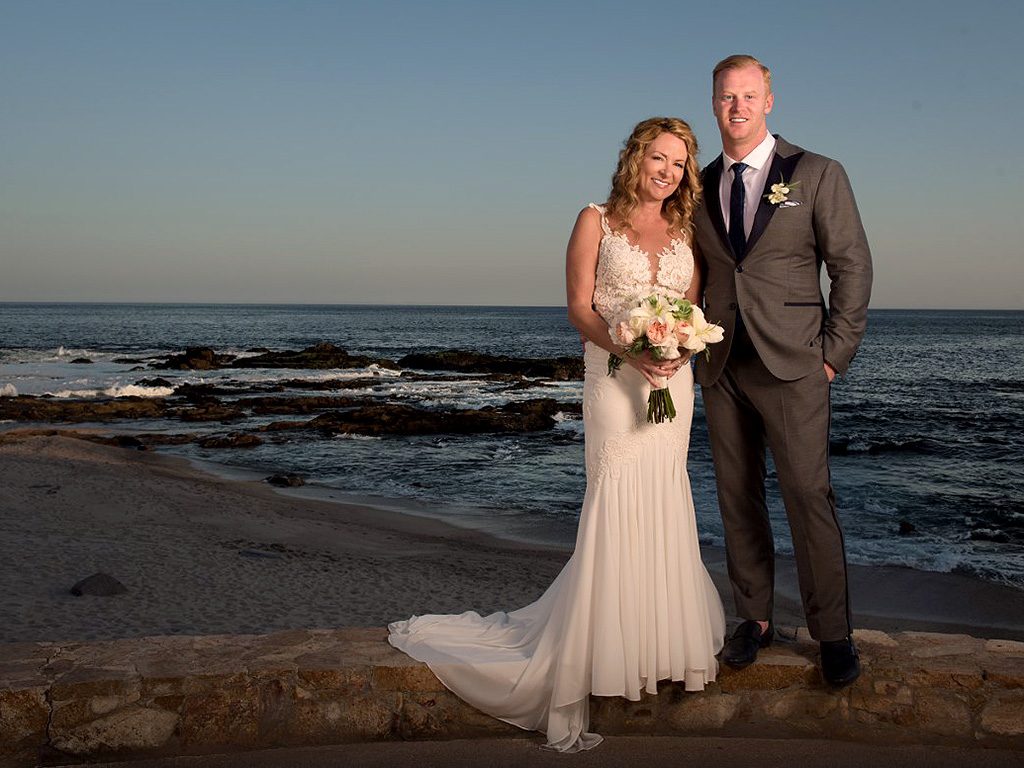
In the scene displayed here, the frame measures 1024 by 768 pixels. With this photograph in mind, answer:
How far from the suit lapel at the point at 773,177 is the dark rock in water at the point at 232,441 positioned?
624 inches

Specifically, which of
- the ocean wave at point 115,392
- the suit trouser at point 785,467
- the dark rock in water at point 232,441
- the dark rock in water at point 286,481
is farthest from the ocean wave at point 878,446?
the ocean wave at point 115,392

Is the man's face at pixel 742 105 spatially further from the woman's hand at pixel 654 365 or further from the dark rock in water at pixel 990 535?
the dark rock in water at pixel 990 535

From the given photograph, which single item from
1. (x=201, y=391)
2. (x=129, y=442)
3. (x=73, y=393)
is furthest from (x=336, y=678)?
(x=73, y=393)

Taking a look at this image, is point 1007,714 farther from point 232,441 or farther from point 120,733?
point 232,441

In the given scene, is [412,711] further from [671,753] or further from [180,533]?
[180,533]

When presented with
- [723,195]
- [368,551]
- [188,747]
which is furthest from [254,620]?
[723,195]

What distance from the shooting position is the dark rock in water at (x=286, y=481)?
14492 millimetres

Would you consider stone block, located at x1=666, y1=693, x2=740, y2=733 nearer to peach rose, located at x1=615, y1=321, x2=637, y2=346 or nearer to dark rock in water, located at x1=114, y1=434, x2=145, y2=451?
peach rose, located at x1=615, y1=321, x2=637, y2=346

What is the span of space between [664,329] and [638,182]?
0.73 metres

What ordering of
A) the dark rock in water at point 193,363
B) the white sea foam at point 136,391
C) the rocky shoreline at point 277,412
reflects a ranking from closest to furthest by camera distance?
the rocky shoreline at point 277,412, the white sea foam at point 136,391, the dark rock in water at point 193,363

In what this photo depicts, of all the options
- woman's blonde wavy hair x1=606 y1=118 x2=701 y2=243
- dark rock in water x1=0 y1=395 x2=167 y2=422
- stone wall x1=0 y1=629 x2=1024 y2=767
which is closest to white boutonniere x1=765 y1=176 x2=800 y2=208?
woman's blonde wavy hair x1=606 y1=118 x2=701 y2=243

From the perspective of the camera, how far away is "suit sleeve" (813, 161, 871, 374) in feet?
11.9

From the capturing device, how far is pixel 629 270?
12.8ft

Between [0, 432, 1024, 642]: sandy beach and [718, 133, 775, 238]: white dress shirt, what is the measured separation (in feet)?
16.1
